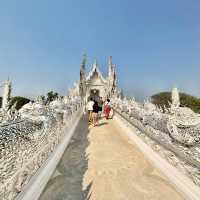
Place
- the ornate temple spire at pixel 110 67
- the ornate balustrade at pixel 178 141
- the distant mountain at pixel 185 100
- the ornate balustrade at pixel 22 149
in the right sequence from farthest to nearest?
the distant mountain at pixel 185 100 < the ornate temple spire at pixel 110 67 < the ornate balustrade at pixel 178 141 < the ornate balustrade at pixel 22 149

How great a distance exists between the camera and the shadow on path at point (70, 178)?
A: 5.24 meters

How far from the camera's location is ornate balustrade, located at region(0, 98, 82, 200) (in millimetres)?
4172

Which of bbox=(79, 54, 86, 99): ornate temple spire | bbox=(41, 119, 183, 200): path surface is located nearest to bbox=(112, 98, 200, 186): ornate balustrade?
bbox=(41, 119, 183, 200): path surface

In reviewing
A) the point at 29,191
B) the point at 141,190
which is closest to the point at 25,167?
the point at 29,191

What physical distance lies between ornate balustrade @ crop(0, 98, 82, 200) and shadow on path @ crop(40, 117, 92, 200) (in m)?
0.49

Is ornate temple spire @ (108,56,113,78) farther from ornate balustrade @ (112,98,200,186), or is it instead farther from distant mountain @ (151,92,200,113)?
ornate balustrade @ (112,98,200,186)

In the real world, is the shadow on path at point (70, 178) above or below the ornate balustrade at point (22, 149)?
below

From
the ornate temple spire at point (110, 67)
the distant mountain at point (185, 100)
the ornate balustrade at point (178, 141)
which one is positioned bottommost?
the ornate balustrade at point (178, 141)

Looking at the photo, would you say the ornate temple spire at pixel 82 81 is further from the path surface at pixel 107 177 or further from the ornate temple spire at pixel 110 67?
the path surface at pixel 107 177

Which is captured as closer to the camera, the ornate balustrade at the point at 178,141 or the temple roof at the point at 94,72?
the ornate balustrade at the point at 178,141

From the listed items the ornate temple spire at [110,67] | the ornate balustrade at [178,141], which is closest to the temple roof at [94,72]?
the ornate temple spire at [110,67]

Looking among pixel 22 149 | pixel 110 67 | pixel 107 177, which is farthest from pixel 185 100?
pixel 22 149

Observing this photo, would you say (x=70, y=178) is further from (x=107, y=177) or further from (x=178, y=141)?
(x=178, y=141)

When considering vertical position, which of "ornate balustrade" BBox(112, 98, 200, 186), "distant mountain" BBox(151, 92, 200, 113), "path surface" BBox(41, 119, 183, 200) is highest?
"distant mountain" BBox(151, 92, 200, 113)
